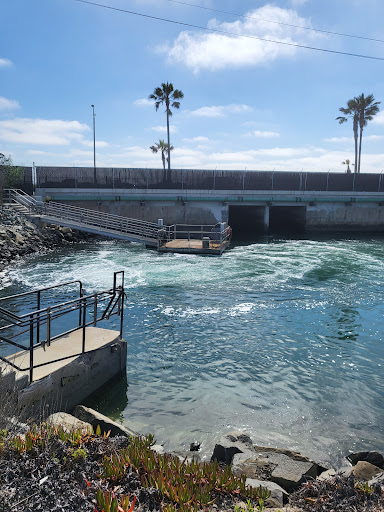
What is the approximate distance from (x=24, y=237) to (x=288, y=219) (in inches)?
1325

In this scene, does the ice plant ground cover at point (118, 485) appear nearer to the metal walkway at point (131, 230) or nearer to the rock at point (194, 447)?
the rock at point (194, 447)

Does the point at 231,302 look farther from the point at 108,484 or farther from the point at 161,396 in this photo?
the point at 108,484

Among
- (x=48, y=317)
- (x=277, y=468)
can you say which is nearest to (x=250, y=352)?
(x=277, y=468)

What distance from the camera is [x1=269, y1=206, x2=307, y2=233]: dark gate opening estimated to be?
48469 mm

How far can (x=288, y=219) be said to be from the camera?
51.8m

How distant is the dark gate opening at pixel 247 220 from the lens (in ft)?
154

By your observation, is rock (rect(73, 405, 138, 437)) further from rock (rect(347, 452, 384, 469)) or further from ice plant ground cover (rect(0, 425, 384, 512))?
rock (rect(347, 452, 384, 469))

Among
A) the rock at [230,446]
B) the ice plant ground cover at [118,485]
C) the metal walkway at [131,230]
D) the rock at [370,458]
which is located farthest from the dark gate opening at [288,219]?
the ice plant ground cover at [118,485]

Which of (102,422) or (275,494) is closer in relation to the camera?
(275,494)

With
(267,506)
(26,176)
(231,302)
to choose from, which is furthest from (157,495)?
(26,176)

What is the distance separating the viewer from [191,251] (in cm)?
2933

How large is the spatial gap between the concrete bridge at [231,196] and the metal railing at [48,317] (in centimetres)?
2348

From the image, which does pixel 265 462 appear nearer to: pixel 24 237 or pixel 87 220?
pixel 24 237

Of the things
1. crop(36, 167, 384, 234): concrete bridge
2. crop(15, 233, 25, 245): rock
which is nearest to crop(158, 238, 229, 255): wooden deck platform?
crop(15, 233, 25, 245): rock
